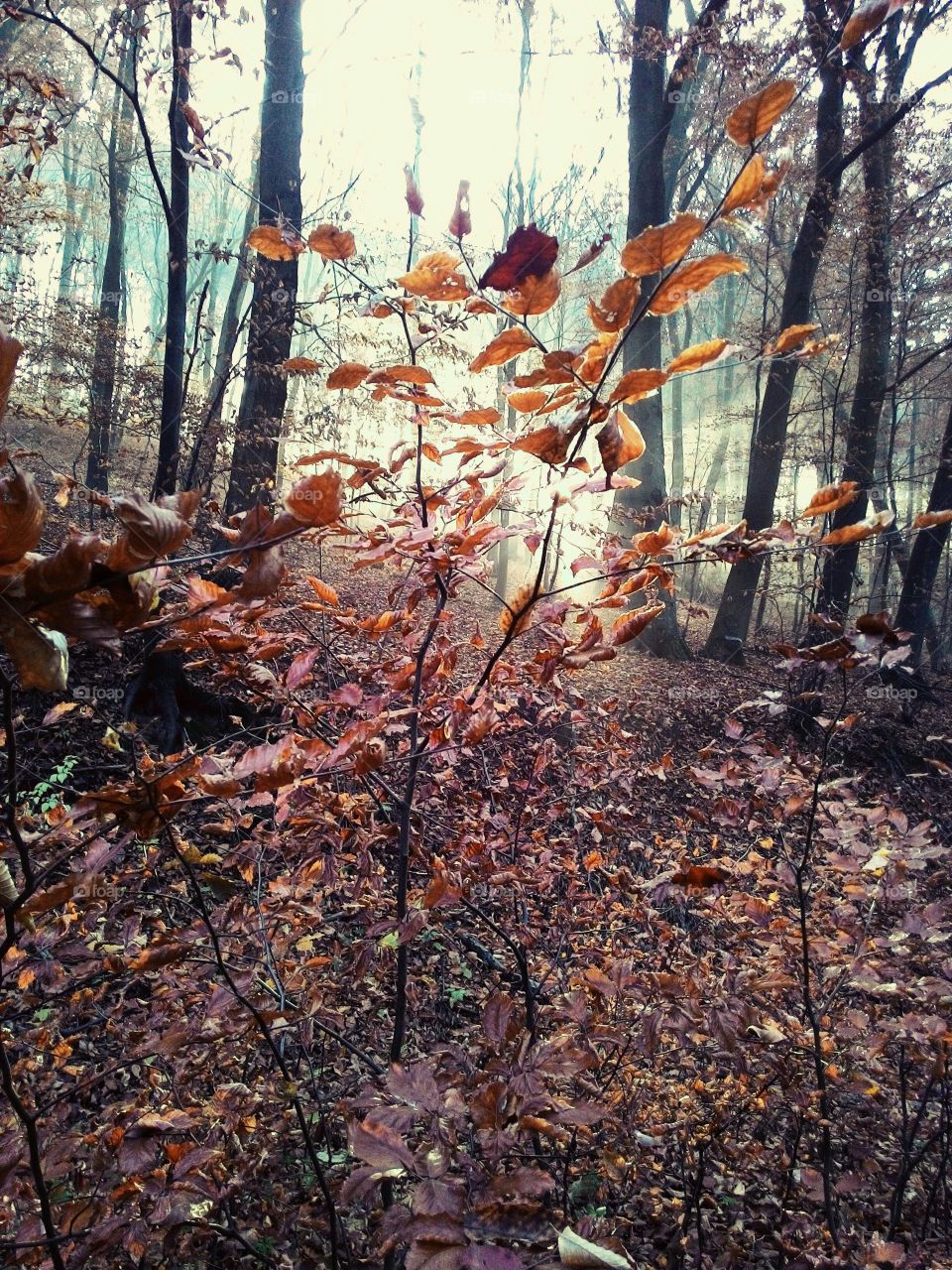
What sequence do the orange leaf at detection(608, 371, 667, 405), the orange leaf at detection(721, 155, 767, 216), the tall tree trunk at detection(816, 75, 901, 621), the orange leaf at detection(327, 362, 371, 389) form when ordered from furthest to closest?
1. the tall tree trunk at detection(816, 75, 901, 621)
2. the orange leaf at detection(327, 362, 371, 389)
3. the orange leaf at detection(608, 371, 667, 405)
4. the orange leaf at detection(721, 155, 767, 216)

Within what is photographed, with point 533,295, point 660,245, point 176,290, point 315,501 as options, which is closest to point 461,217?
point 533,295

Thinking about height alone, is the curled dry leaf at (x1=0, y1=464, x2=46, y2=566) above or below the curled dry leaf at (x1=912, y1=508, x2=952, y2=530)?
below

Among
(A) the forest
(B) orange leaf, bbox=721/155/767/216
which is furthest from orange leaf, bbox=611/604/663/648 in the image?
(B) orange leaf, bbox=721/155/767/216

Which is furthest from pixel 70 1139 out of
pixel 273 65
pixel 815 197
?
pixel 815 197

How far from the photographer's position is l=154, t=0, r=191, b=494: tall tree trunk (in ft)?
13.2

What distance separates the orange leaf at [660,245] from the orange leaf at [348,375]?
0.53 metres

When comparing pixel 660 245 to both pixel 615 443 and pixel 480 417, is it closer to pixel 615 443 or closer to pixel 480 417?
pixel 615 443

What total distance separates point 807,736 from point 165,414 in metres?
6.43

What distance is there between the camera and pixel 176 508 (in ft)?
2.28

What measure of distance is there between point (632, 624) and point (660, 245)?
63 centimetres

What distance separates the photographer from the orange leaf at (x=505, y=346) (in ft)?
3.03

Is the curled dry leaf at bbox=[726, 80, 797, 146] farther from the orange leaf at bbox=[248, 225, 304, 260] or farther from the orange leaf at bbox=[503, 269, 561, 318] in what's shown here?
the orange leaf at bbox=[248, 225, 304, 260]

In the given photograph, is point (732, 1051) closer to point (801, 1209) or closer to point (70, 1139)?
point (801, 1209)

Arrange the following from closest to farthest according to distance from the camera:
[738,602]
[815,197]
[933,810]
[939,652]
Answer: [933,810]
[815,197]
[738,602]
[939,652]
